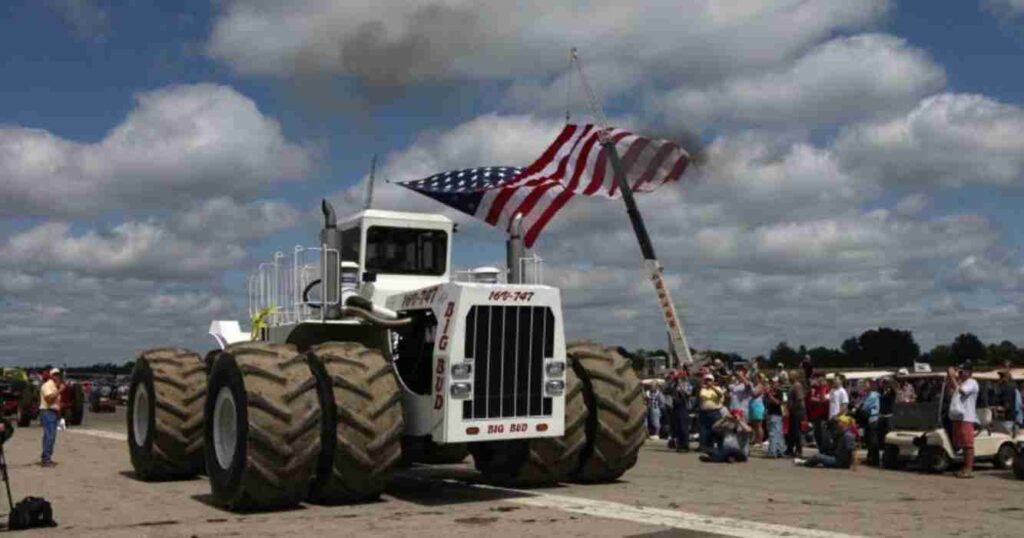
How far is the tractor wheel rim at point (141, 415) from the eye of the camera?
50.8ft

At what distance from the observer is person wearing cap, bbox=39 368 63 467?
18.3m

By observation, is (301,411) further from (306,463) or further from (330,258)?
(330,258)

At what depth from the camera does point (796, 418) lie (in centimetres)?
2041

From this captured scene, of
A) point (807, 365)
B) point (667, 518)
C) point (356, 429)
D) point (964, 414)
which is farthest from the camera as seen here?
point (807, 365)

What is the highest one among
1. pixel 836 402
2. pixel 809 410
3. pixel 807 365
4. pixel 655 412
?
pixel 807 365

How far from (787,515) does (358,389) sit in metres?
4.73

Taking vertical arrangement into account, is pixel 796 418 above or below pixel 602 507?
above

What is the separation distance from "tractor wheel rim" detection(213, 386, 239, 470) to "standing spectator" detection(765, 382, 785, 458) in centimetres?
1150

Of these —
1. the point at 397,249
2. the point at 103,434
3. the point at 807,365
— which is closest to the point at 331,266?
the point at 397,249

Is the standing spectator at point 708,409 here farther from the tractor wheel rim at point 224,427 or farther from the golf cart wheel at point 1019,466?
the tractor wheel rim at point 224,427

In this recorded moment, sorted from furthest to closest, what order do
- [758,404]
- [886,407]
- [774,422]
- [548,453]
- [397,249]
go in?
1. [758,404]
2. [774,422]
3. [886,407]
4. [397,249]
5. [548,453]

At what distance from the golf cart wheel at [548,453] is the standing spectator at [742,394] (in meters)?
8.75

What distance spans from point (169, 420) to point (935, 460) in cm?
1209

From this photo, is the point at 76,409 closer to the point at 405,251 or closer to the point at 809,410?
the point at 405,251
